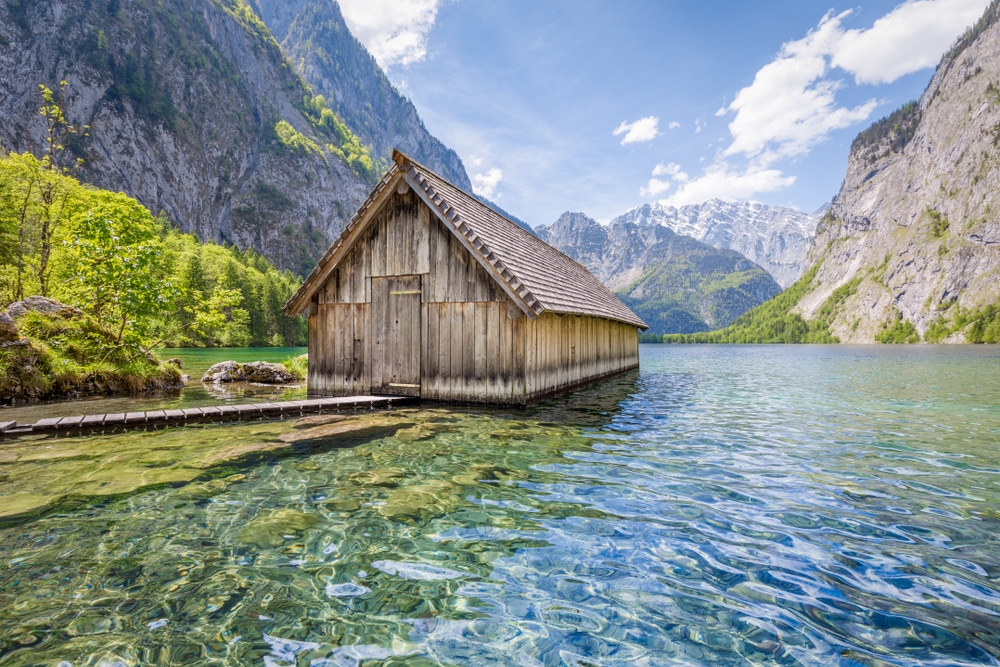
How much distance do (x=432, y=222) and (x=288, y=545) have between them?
365 inches

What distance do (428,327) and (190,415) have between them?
5.62m

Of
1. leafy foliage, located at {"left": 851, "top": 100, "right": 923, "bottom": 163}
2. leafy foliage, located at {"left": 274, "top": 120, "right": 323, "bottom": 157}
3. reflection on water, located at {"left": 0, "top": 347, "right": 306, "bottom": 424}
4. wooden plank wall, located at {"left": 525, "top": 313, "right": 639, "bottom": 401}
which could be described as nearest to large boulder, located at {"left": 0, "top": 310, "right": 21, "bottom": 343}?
reflection on water, located at {"left": 0, "top": 347, "right": 306, "bottom": 424}

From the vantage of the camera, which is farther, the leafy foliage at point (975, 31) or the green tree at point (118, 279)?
the leafy foliage at point (975, 31)

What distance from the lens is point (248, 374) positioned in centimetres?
2069

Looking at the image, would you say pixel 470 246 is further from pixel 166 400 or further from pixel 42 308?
pixel 42 308

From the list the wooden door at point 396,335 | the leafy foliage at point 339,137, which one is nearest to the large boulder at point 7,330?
the wooden door at point 396,335

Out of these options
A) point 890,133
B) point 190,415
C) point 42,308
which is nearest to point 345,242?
point 190,415

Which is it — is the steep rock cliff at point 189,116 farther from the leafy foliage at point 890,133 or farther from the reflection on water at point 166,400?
the leafy foliage at point 890,133

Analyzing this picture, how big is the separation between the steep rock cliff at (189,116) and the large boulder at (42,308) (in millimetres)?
92879

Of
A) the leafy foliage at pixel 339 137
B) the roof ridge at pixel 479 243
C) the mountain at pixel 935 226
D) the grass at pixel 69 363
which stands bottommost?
the grass at pixel 69 363

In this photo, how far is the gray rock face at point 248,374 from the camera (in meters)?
20.3

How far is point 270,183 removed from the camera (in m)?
134

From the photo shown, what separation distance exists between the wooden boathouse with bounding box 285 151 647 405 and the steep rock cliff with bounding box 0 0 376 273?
10218cm

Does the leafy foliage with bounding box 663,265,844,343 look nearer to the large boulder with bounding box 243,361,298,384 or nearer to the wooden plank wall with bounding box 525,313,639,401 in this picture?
the wooden plank wall with bounding box 525,313,639,401
